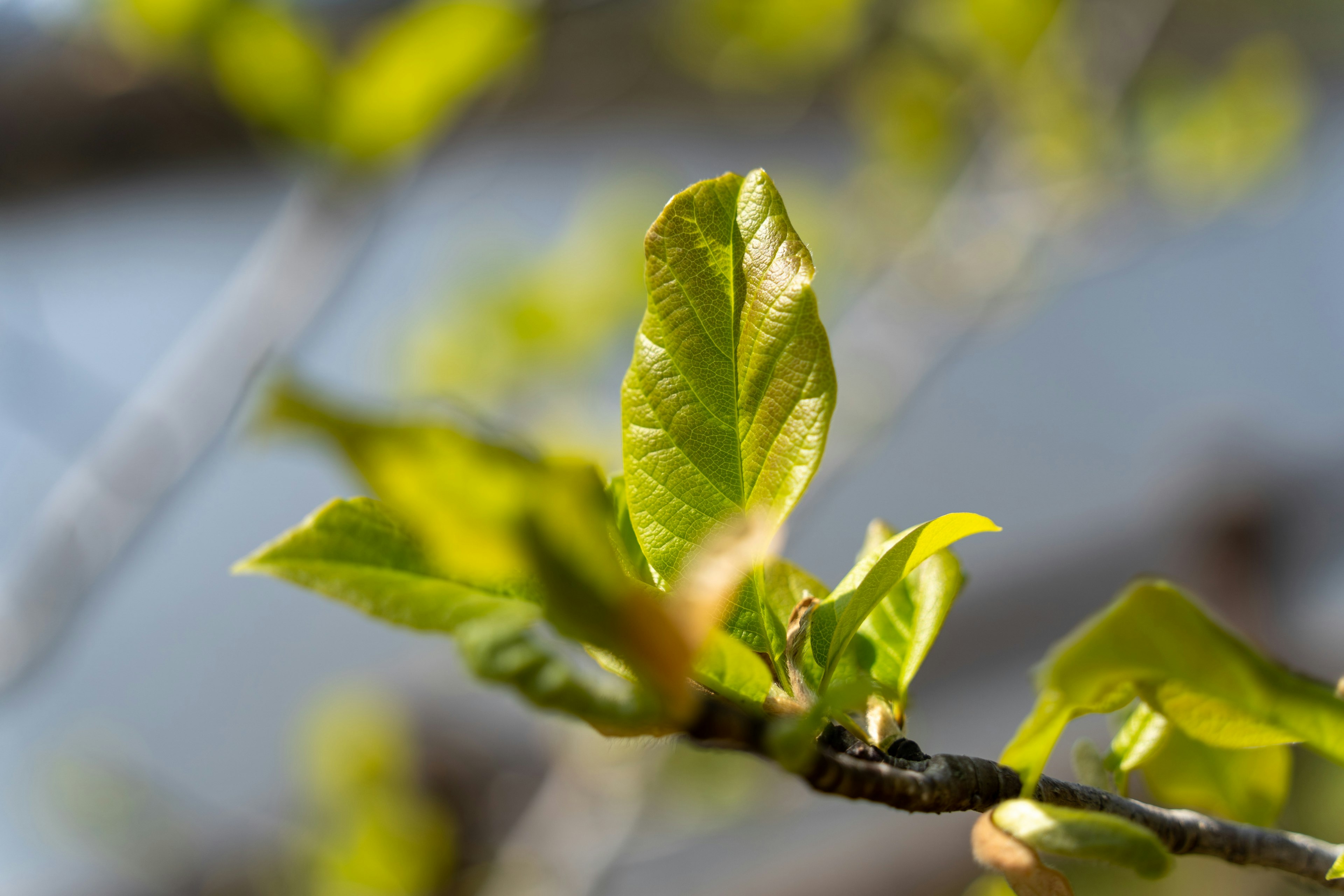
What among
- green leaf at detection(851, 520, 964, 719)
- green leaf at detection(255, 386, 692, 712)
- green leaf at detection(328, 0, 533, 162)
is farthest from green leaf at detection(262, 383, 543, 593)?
green leaf at detection(328, 0, 533, 162)

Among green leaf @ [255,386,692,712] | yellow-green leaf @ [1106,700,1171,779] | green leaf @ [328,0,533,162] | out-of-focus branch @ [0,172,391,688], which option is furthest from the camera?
out-of-focus branch @ [0,172,391,688]

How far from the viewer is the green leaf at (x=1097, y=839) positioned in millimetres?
171

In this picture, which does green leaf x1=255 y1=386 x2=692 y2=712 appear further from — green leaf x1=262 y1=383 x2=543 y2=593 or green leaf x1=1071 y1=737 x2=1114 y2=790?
green leaf x1=1071 y1=737 x2=1114 y2=790

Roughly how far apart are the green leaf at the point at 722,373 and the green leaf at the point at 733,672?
25 mm

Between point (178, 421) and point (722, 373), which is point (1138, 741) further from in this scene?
point (178, 421)

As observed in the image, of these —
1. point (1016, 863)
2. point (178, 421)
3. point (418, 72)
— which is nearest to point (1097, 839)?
point (1016, 863)

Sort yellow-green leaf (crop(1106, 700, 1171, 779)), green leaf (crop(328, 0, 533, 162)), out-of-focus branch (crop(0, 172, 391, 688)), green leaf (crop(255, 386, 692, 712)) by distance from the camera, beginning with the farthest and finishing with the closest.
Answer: out-of-focus branch (crop(0, 172, 391, 688)) → green leaf (crop(328, 0, 533, 162)) → yellow-green leaf (crop(1106, 700, 1171, 779)) → green leaf (crop(255, 386, 692, 712))

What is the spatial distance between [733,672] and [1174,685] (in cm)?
10

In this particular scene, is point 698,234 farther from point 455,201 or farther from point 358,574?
point 455,201

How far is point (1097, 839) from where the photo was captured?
0.17 meters

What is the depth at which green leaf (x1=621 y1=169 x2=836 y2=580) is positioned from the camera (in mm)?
194

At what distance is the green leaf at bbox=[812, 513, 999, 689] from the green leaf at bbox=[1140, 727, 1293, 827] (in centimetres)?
13

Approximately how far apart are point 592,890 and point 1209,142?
4.42 feet

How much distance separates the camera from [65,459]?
1860 mm
